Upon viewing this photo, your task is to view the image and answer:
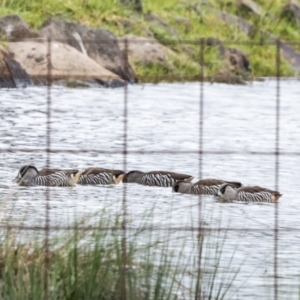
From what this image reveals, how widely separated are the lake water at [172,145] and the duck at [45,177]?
77 mm

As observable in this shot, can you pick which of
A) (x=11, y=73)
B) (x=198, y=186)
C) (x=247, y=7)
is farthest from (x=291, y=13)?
(x=198, y=186)

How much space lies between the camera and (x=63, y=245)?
406 cm

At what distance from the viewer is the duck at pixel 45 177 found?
9.49 m

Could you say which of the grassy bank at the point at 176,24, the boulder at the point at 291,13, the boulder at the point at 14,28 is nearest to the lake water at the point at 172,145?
the grassy bank at the point at 176,24

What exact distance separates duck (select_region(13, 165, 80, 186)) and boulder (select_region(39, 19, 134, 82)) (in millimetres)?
7487

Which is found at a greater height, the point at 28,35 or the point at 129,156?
the point at 28,35

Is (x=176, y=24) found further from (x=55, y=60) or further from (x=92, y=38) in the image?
(x=55, y=60)

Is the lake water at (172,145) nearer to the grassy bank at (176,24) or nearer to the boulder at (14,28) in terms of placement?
the grassy bank at (176,24)

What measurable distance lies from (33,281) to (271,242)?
12.3 feet

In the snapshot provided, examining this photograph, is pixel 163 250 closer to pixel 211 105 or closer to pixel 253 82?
pixel 211 105

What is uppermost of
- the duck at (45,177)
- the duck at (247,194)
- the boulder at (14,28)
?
the boulder at (14,28)

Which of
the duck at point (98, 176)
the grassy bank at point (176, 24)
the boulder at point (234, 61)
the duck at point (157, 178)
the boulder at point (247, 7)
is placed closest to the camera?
the duck at point (98, 176)

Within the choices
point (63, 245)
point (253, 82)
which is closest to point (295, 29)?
point (253, 82)

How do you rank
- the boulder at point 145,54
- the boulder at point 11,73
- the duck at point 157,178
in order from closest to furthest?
the duck at point 157,178, the boulder at point 11,73, the boulder at point 145,54
